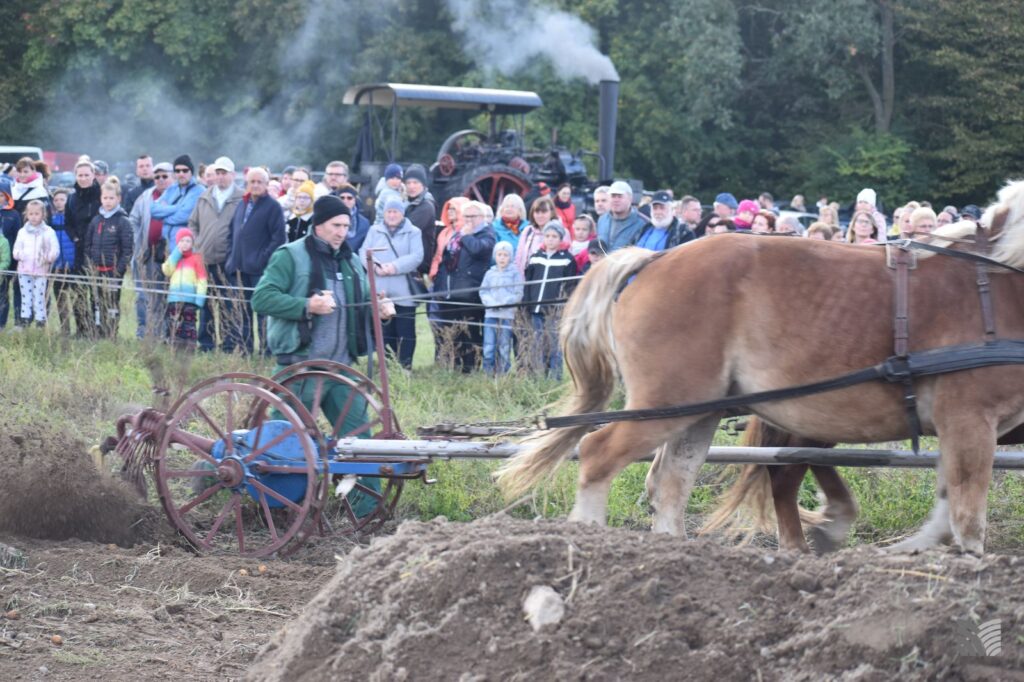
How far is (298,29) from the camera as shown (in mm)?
33875

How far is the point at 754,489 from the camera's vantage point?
656 cm

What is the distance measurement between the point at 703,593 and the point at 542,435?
2.18m

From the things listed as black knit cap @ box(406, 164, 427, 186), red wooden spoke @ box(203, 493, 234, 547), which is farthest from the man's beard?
red wooden spoke @ box(203, 493, 234, 547)

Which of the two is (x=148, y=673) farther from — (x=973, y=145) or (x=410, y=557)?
(x=973, y=145)

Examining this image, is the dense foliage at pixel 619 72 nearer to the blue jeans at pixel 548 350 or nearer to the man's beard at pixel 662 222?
the man's beard at pixel 662 222

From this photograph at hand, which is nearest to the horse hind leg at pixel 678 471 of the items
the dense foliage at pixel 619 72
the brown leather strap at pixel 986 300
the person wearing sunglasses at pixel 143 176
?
the brown leather strap at pixel 986 300

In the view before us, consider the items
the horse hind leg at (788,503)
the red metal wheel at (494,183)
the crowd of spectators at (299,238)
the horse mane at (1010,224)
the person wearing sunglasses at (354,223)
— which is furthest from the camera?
the red metal wheel at (494,183)

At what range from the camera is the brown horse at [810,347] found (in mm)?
5477

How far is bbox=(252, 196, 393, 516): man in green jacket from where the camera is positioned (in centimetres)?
731

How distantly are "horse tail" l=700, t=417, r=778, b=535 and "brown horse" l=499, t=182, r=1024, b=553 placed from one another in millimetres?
692

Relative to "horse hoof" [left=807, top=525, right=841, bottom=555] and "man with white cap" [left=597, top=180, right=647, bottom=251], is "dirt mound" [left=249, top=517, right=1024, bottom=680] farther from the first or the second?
"man with white cap" [left=597, top=180, right=647, bottom=251]

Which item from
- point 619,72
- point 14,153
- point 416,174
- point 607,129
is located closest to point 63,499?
point 416,174

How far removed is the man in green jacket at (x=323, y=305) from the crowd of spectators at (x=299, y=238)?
218cm

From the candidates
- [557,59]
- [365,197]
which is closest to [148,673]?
[365,197]
